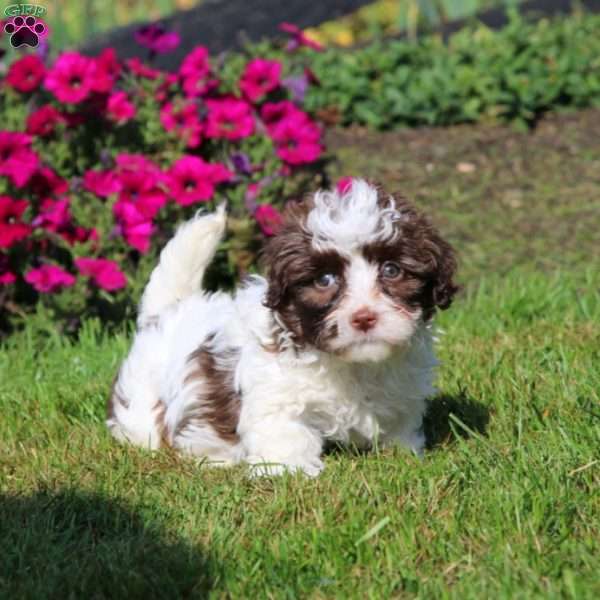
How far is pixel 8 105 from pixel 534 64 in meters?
4.26

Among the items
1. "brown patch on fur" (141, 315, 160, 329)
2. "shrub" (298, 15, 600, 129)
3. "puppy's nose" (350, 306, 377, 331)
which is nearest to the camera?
"puppy's nose" (350, 306, 377, 331)

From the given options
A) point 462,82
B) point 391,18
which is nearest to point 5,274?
point 462,82

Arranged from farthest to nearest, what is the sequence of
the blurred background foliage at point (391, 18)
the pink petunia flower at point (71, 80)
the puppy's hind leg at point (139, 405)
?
the blurred background foliage at point (391, 18) < the pink petunia flower at point (71, 80) < the puppy's hind leg at point (139, 405)

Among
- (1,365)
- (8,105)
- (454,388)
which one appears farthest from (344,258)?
(8,105)

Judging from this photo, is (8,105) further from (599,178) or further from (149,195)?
(599,178)

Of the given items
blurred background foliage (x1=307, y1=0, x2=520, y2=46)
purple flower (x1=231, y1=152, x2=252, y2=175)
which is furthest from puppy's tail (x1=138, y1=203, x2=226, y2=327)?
blurred background foliage (x1=307, y1=0, x2=520, y2=46)

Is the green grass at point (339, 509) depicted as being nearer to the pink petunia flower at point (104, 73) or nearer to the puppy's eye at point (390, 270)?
the puppy's eye at point (390, 270)

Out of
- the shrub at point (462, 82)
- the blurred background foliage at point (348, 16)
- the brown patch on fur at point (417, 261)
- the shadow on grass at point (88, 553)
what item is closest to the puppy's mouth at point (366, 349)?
the brown patch on fur at point (417, 261)

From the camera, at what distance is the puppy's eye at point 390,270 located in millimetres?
3684

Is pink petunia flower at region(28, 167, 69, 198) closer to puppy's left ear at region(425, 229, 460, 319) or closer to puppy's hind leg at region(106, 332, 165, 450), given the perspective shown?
puppy's hind leg at region(106, 332, 165, 450)

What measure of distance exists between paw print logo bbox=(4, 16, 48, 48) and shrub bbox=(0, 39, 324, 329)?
16 centimetres

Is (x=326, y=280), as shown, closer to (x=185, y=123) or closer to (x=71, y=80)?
(x=71, y=80)

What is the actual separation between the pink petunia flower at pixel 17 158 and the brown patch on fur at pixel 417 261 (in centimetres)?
241

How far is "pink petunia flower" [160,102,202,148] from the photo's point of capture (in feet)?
21.0
